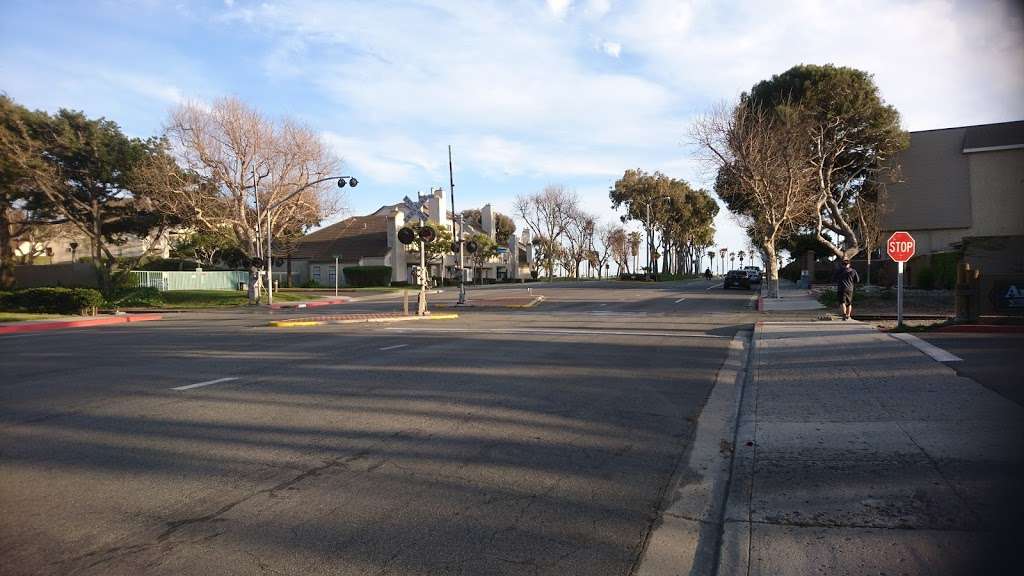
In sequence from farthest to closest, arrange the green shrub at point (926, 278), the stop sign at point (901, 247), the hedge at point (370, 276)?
the hedge at point (370, 276) < the green shrub at point (926, 278) < the stop sign at point (901, 247)

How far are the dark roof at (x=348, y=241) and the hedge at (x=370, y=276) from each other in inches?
94.9

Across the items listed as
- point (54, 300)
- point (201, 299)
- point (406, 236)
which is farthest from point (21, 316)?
point (406, 236)

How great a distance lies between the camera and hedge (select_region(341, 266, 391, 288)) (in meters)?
62.8

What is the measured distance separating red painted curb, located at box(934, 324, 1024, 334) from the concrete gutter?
30.6 ft

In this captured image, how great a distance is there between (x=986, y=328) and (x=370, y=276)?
179 ft

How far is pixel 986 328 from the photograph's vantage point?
562 inches

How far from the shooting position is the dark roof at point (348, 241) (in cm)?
6631

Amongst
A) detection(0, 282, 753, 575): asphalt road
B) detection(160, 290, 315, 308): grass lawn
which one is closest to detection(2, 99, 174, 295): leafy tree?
detection(160, 290, 315, 308): grass lawn

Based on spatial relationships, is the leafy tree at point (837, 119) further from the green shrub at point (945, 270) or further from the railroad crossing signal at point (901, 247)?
the railroad crossing signal at point (901, 247)

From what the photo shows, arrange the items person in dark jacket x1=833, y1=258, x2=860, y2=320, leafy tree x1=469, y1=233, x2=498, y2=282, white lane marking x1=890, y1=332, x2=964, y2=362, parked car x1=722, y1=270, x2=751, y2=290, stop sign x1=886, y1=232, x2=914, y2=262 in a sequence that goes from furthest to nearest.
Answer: leafy tree x1=469, y1=233, x2=498, y2=282 < parked car x1=722, y1=270, x2=751, y2=290 < person in dark jacket x1=833, y1=258, x2=860, y2=320 < stop sign x1=886, y1=232, x2=914, y2=262 < white lane marking x1=890, y1=332, x2=964, y2=362

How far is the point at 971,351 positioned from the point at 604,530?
9886 millimetres

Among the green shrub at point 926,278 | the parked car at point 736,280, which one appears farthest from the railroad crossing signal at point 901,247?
the parked car at point 736,280

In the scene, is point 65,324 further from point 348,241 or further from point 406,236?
point 348,241

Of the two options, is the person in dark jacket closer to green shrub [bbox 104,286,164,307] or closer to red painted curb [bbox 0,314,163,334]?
red painted curb [bbox 0,314,163,334]
